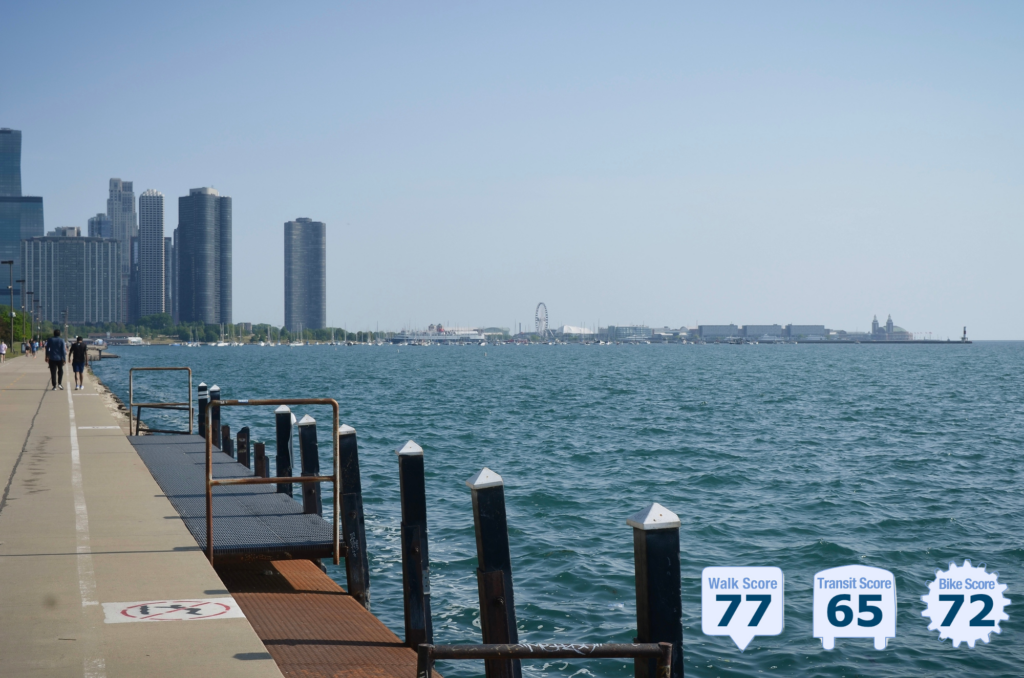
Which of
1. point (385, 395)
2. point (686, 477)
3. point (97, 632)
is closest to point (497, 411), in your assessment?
point (385, 395)

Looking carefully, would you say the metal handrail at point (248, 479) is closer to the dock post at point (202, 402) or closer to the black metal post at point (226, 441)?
the dock post at point (202, 402)

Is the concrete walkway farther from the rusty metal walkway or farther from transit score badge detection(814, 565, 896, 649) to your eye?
transit score badge detection(814, 565, 896, 649)

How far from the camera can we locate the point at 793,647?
33.6 ft

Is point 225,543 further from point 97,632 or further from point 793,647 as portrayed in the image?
point 793,647

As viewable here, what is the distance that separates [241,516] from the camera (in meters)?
10.4

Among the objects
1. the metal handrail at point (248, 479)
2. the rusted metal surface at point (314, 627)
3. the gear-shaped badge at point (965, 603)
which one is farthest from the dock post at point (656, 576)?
the gear-shaped badge at point (965, 603)

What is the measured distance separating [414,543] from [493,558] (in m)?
1.70

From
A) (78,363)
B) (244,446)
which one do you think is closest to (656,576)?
(244,446)

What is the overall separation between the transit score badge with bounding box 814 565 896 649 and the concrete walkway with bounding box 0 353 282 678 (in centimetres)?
706

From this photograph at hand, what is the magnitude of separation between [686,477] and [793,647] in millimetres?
12624

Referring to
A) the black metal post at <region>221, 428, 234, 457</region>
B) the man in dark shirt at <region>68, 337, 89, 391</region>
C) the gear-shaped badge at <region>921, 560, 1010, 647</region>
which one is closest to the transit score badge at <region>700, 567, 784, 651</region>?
the gear-shaped badge at <region>921, 560, 1010, 647</region>

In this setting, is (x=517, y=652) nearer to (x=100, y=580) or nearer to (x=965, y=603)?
(x=100, y=580)

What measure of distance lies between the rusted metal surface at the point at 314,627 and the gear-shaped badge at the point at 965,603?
7.08m

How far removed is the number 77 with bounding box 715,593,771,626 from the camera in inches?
452
